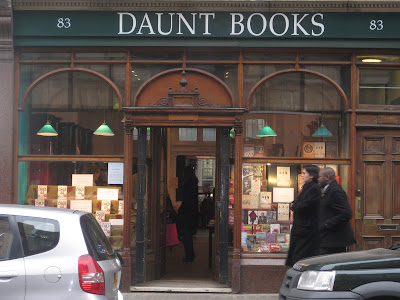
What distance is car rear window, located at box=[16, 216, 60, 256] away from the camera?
557 cm

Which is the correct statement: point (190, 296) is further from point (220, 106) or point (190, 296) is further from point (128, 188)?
point (220, 106)

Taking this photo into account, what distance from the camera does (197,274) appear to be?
11.5m

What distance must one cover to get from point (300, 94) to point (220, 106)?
1380mm

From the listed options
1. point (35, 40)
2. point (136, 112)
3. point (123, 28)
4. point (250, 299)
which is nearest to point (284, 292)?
point (250, 299)

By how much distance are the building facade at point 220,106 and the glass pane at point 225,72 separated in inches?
0.8

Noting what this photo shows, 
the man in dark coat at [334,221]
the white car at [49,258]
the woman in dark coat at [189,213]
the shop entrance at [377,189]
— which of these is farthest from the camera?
the woman in dark coat at [189,213]

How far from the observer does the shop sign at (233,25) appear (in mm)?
9961

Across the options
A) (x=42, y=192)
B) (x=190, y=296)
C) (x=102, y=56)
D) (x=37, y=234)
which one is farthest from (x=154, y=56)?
(x=37, y=234)

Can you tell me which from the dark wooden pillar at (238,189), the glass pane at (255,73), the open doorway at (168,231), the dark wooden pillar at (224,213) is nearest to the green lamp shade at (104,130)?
the open doorway at (168,231)

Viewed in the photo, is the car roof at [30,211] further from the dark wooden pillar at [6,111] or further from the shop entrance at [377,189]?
the shop entrance at [377,189]

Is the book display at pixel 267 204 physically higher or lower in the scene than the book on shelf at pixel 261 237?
higher

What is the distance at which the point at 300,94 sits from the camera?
10.2 m

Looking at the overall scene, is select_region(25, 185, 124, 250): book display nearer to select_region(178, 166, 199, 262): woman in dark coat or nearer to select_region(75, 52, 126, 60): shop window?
select_region(75, 52, 126, 60): shop window

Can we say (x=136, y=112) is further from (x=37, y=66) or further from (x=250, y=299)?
(x=250, y=299)
